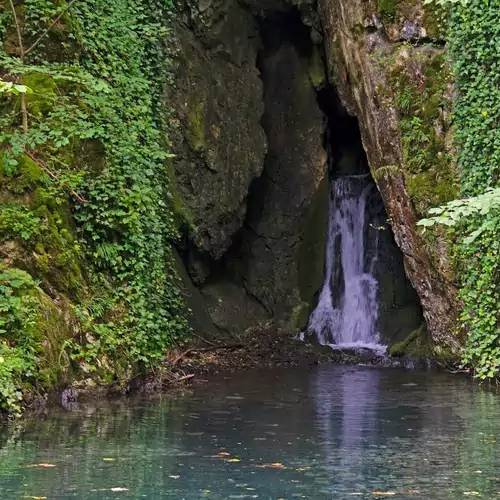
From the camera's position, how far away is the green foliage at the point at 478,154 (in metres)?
15.0

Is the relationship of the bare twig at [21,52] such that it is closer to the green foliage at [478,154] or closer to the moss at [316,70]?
the green foliage at [478,154]

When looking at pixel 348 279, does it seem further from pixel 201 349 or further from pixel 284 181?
pixel 201 349

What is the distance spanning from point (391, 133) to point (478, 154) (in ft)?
6.54

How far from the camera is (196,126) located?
60.2 ft

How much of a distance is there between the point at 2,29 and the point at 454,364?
864 centimetres

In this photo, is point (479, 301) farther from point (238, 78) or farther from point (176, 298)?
point (238, 78)

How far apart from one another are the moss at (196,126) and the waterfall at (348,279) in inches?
156

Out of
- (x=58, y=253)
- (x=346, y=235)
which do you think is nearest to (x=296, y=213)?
(x=346, y=235)

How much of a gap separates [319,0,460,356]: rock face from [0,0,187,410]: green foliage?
4118mm

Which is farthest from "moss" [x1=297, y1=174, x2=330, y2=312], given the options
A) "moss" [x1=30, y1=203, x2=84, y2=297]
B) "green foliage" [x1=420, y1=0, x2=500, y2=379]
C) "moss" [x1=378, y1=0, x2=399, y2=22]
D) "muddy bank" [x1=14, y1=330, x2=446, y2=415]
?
"moss" [x1=30, y1=203, x2=84, y2=297]

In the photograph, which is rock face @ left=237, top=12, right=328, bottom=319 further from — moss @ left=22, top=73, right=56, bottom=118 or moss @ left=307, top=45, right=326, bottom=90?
moss @ left=22, top=73, right=56, bottom=118

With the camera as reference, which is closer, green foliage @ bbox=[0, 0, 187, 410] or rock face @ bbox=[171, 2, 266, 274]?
green foliage @ bbox=[0, 0, 187, 410]

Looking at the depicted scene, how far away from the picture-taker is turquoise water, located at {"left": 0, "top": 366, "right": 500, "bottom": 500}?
25.6 ft

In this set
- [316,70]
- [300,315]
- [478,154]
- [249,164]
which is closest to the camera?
[478,154]
